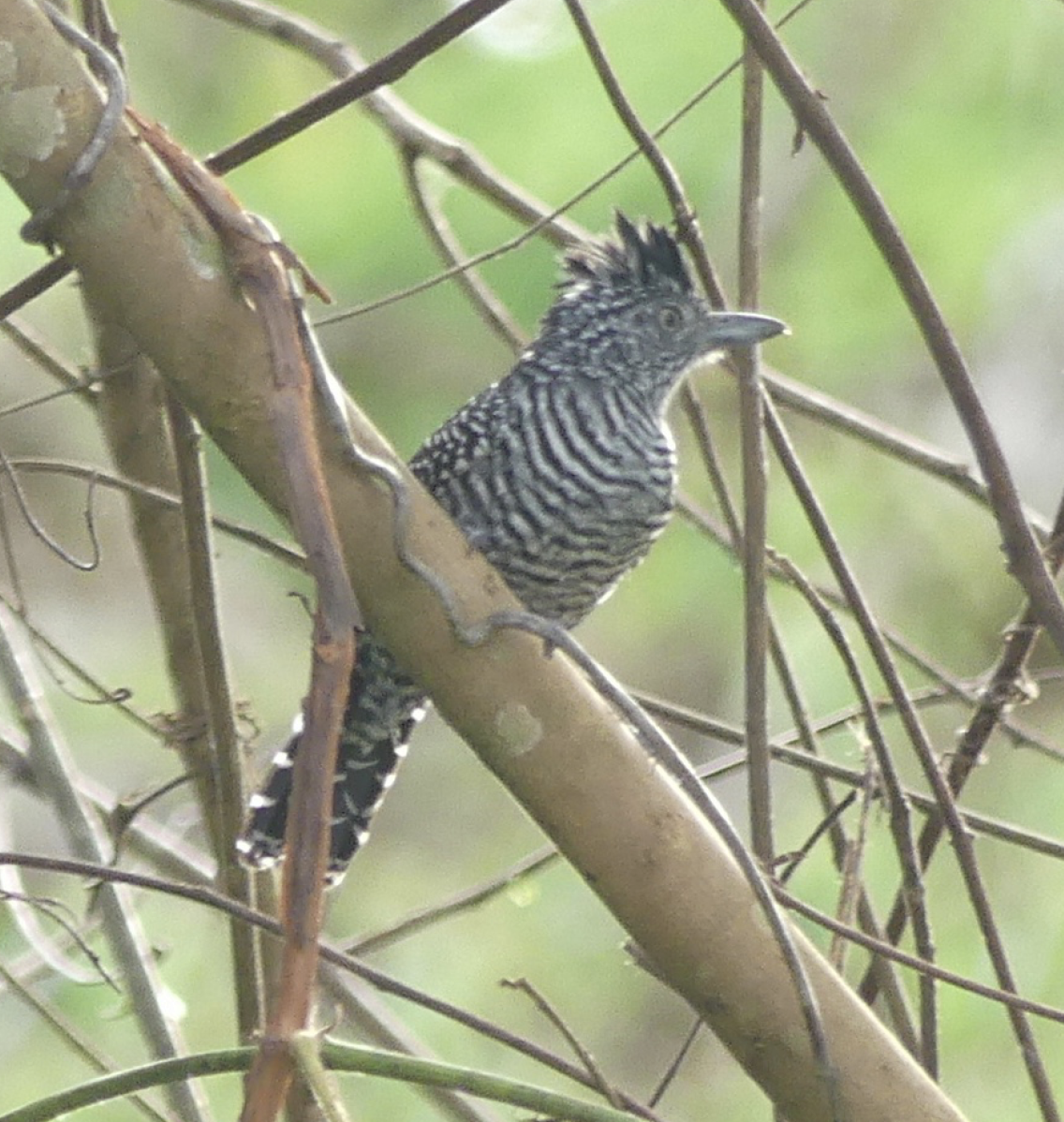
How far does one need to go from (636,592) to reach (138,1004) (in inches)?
156

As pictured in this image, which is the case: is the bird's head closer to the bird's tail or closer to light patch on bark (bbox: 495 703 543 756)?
the bird's tail

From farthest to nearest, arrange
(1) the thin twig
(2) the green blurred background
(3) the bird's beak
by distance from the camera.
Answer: (2) the green blurred background → (3) the bird's beak → (1) the thin twig

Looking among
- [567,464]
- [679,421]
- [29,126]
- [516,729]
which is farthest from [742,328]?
[679,421]

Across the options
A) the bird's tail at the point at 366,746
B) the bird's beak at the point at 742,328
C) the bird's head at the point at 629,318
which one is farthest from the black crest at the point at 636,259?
the bird's tail at the point at 366,746

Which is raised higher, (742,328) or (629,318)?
(629,318)

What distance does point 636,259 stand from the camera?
3.39m

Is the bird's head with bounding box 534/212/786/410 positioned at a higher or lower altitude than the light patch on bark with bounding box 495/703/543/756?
higher

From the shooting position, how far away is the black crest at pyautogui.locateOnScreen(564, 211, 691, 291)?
3365 millimetres

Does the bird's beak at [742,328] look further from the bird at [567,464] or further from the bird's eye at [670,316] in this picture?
the bird's eye at [670,316]

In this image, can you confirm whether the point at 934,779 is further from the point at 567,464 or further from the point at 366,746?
the point at 366,746

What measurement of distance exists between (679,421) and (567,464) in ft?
7.15

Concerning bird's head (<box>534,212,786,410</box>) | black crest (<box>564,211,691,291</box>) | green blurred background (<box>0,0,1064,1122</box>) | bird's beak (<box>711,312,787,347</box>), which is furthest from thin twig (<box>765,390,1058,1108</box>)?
green blurred background (<box>0,0,1064,1122</box>)

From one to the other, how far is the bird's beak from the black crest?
8.4 inches

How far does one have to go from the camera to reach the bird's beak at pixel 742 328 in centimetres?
253
